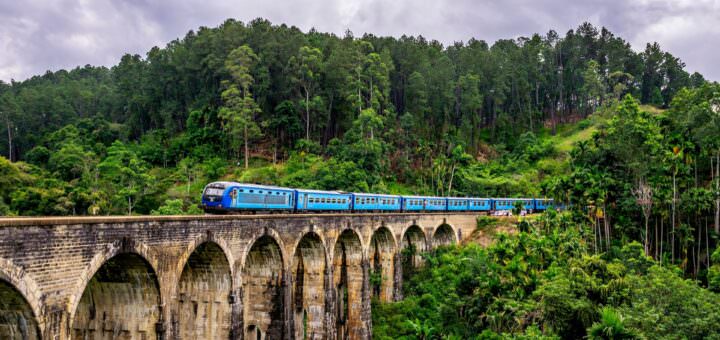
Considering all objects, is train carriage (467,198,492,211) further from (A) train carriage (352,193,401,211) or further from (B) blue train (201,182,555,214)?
(A) train carriage (352,193,401,211)

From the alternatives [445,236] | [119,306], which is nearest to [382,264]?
[445,236]

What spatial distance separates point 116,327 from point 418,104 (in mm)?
56902

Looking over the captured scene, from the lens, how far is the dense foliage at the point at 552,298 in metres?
21.9

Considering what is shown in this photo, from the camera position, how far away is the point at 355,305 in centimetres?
3347

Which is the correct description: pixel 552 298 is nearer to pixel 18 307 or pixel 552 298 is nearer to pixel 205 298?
pixel 205 298

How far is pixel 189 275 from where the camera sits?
1980 cm

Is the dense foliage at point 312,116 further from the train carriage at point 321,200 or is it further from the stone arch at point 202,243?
the stone arch at point 202,243

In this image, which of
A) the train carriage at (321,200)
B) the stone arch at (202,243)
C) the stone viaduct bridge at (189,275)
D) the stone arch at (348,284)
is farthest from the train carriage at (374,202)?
the stone arch at (202,243)

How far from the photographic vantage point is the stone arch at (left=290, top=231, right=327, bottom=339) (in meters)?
27.5

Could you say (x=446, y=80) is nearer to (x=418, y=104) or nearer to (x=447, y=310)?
(x=418, y=104)

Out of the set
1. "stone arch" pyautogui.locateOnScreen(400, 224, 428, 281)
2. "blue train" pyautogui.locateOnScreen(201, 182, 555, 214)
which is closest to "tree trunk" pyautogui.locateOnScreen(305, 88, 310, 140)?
"blue train" pyautogui.locateOnScreen(201, 182, 555, 214)

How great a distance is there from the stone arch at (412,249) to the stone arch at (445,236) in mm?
3370

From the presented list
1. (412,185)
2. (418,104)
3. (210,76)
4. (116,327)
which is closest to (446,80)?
(418,104)

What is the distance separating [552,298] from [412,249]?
17506mm
